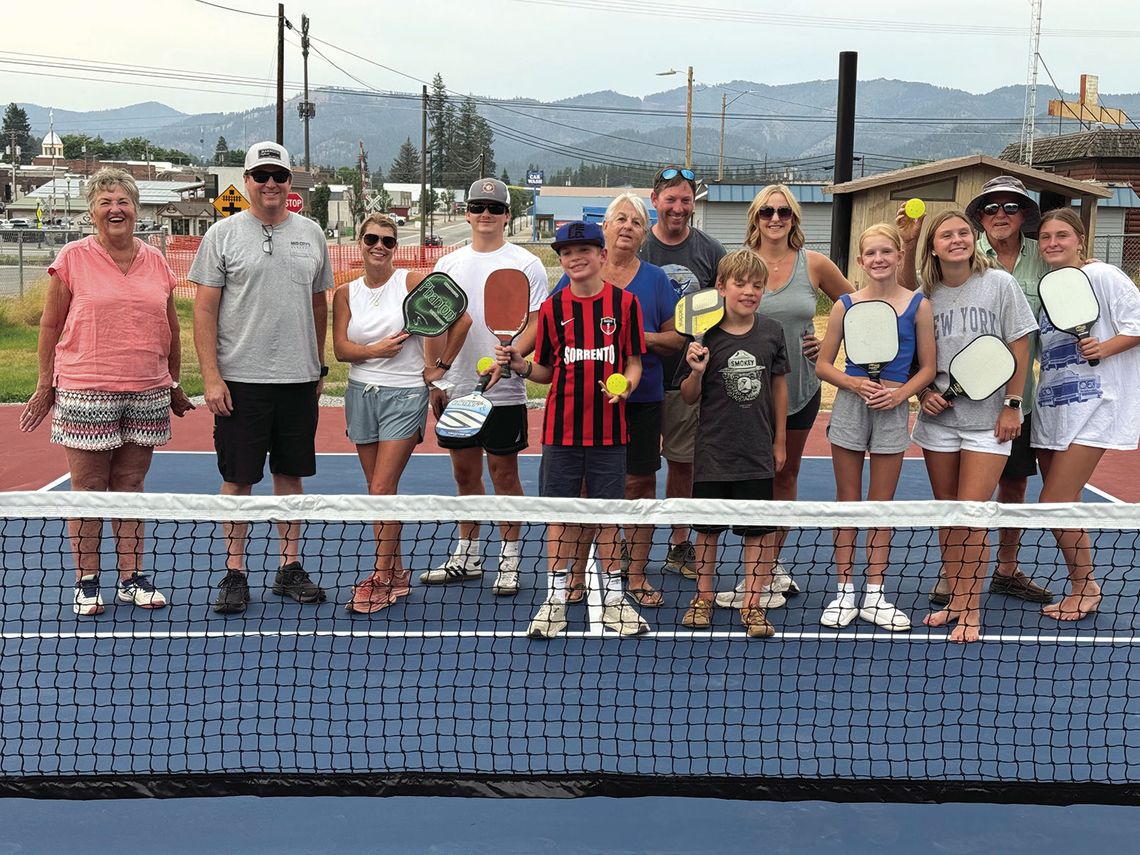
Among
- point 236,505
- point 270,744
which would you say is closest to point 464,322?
point 236,505

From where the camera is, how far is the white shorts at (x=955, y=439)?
5.25 meters

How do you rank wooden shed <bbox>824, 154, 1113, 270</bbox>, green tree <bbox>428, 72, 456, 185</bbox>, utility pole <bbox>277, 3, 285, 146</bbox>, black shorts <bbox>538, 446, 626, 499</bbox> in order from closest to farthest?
→ black shorts <bbox>538, 446, 626, 499</bbox>
wooden shed <bbox>824, 154, 1113, 270</bbox>
utility pole <bbox>277, 3, 285, 146</bbox>
green tree <bbox>428, 72, 456, 185</bbox>

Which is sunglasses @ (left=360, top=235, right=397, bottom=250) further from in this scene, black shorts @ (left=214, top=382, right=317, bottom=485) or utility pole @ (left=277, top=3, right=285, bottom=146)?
utility pole @ (left=277, top=3, right=285, bottom=146)

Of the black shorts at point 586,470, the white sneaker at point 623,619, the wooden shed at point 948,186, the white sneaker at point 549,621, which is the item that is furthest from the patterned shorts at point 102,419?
the wooden shed at point 948,186

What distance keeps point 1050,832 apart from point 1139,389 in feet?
8.36

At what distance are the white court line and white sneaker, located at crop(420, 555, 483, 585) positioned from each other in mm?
663

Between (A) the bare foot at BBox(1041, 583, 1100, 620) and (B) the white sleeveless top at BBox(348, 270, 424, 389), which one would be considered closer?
(A) the bare foot at BBox(1041, 583, 1100, 620)

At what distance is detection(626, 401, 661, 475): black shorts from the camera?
5.51 meters

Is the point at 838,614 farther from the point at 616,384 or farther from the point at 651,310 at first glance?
the point at 651,310

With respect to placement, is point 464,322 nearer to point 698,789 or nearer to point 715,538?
point 715,538

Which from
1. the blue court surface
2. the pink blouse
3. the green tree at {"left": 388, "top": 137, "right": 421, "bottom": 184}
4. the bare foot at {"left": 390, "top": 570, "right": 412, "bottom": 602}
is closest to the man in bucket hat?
the blue court surface

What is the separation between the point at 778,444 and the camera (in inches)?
211

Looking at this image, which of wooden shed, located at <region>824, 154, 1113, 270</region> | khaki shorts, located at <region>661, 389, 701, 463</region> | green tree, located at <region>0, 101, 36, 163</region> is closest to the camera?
khaki shorts, located at <region>661, 389, 701, 463</region>

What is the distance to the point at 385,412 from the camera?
5.61 meters
